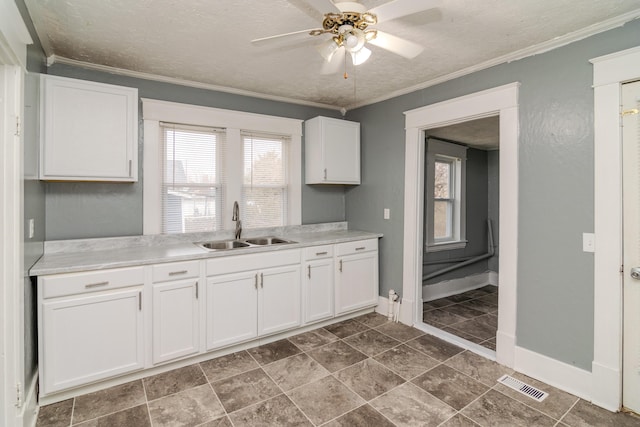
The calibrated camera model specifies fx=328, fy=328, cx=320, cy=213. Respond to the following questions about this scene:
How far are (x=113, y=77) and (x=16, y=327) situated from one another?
209 centimetres

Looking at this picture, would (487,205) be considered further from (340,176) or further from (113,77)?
(113,77)

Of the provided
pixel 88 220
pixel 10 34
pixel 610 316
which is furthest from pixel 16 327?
pixel 610 316

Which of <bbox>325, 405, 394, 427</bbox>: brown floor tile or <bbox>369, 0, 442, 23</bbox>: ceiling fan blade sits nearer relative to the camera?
<bbox>369, 0, 442, 23</bbox>: ceiling fan blade

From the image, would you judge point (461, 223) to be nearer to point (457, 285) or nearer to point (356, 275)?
point (457, 285)

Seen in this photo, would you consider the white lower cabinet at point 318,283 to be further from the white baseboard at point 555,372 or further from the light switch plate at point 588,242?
the light switch plate at point 588,242

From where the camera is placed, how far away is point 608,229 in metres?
2.11

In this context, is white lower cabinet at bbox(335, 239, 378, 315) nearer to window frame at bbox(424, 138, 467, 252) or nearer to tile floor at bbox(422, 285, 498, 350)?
tile floor at bbox(422, 285, 498, 350)

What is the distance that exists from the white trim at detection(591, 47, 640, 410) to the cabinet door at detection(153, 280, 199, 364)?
2850 millimetres

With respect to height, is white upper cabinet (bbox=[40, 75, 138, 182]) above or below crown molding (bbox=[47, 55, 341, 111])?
below

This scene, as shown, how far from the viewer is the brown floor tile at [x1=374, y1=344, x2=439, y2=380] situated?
2555 mm

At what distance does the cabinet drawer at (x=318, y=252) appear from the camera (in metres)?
3.22

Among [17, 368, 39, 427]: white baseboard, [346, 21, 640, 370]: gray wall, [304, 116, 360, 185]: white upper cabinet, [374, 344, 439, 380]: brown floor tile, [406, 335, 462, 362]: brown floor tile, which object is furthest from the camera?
[304, 116, 360, 185]: white upper cabinet

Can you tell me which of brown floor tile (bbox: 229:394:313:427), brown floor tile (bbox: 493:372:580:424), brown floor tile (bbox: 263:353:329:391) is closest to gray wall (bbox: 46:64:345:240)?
brown floor tile (bbox: 263:353:329:391)

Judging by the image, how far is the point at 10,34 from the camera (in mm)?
1503
